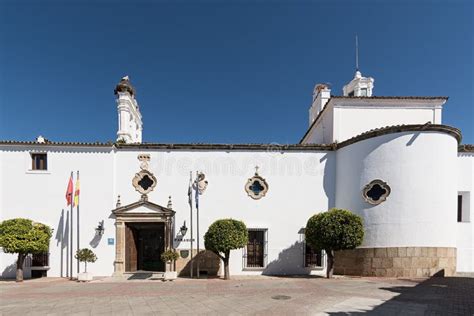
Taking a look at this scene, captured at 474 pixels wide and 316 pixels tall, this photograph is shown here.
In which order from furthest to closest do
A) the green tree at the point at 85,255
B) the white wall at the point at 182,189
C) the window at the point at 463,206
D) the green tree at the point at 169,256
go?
the window at the point at 463,206
the white wall at the point at 182,189
the green tree at the point at 169,256
the green tree at the point at 85,255

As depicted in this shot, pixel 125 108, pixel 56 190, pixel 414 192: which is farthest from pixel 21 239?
pixel 414 192

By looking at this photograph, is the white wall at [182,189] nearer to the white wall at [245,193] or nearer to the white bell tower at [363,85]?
the white wall at [245,193]

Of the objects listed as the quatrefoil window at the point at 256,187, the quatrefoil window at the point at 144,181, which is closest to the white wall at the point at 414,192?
the quatrefoil window at the point at 256,187

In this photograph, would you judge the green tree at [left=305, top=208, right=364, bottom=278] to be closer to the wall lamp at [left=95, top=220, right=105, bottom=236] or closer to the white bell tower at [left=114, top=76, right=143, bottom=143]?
the wall lamp at [left=95, top=220, right=105, bottom=236]

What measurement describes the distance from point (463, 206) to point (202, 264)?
15.2m

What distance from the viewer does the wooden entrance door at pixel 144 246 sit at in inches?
604

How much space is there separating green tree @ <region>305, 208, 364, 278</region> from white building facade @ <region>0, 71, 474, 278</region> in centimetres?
164

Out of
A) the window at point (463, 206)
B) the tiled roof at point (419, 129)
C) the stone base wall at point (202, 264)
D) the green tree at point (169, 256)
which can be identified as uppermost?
the tiled roof at point (419, 129)

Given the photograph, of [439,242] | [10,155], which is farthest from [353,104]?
[10,155]

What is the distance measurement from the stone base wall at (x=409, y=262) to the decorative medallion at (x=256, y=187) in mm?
6136

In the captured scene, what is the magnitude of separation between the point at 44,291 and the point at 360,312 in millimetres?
11775

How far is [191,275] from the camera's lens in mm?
14445

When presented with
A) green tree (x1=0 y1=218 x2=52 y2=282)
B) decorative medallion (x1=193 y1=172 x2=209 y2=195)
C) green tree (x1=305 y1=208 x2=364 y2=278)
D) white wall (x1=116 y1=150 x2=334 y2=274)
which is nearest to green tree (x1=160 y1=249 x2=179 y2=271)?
white wall (x1=116 y1=150 x2=334 y2=274)

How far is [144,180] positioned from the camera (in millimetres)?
15672
